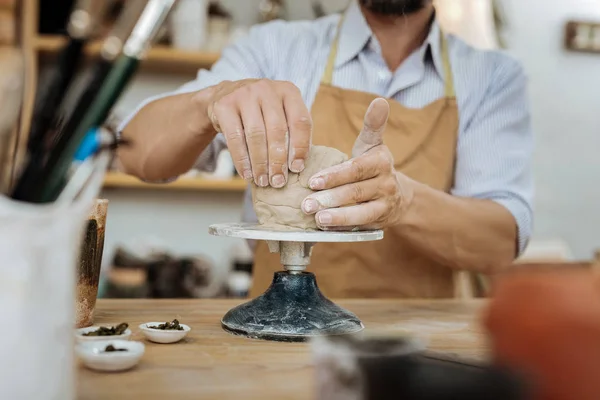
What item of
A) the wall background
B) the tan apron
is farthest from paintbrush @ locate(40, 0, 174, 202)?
the wall background

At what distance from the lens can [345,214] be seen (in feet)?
3.90

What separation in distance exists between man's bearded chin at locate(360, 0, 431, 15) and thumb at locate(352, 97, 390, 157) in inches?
25.4

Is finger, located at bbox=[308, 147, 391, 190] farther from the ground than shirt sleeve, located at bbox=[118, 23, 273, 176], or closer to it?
closer to it

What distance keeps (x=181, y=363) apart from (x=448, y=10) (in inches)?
84.8

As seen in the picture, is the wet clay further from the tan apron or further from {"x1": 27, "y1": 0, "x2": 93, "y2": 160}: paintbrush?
{"x1": 27, "y1": 0, "x2": 93, "y2": 160}: paintbrush

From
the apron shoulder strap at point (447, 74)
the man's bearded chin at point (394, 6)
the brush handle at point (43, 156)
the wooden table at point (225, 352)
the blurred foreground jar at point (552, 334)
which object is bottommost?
the wooden table at point (225, 352)

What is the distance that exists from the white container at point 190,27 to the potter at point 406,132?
1.05 m

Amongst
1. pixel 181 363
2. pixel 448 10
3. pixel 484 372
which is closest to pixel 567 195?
pixel 448 10

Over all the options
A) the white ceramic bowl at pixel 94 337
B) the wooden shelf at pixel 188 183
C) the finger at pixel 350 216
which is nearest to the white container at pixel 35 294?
the white ceramic bowl at pixel 94 337

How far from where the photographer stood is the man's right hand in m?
1.21

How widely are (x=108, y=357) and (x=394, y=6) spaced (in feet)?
4.38

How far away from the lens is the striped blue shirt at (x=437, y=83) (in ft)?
6.05

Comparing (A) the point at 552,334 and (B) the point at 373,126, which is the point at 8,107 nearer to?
(A) the point at 552,334

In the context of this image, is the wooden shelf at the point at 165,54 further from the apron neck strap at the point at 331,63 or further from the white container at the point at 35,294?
the white container at the point at 35,294
